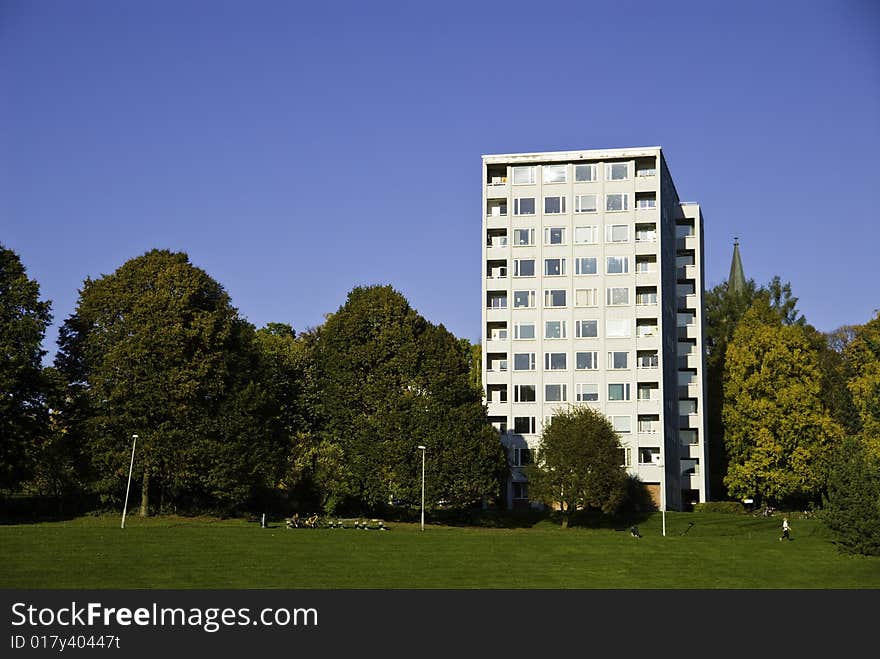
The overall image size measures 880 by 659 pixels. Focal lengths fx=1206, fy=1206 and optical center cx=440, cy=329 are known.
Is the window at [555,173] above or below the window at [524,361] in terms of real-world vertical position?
above

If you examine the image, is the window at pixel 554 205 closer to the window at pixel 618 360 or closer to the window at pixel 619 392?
the window at pixel 618 360

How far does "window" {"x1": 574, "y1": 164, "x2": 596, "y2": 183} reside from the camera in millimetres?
105438

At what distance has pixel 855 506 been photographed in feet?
214

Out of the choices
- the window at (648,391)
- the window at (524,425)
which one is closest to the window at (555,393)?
the window at (524,425)

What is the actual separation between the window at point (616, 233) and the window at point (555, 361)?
10703mm

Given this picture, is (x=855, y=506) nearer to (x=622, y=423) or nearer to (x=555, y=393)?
(x=622, y=423)

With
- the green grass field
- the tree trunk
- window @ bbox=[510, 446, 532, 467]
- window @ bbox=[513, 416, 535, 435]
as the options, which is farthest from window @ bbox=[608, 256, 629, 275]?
the tree trunk

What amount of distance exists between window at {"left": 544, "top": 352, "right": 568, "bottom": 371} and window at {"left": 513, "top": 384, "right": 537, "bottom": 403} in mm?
2170

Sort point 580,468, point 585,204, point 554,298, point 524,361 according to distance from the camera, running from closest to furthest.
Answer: point 580,468 < point 524,361 < point 554,298 < point 585,204

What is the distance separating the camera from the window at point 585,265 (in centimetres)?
10426

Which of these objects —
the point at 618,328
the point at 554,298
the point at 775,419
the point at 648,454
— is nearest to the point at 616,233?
the point at 554,298

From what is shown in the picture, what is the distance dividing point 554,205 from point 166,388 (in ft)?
131

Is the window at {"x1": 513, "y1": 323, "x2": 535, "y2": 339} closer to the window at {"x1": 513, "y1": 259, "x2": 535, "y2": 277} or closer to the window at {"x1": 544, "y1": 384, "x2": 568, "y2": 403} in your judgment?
the window at {"x1": 513, "y1": 259, "x2": 535, "y2": 277}
